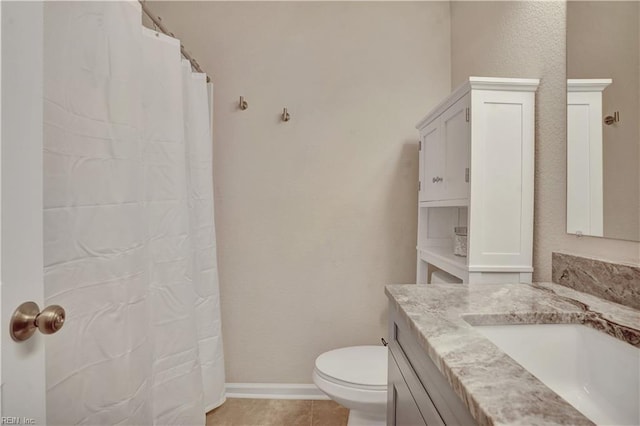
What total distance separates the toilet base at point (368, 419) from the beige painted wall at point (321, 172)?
0.55 metres

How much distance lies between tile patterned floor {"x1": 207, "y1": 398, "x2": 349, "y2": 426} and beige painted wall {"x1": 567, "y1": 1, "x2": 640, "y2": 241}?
1.53m

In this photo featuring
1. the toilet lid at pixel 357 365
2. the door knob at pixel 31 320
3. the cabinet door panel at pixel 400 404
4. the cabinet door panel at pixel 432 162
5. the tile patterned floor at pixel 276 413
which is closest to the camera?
the door knob at pixel 31 320

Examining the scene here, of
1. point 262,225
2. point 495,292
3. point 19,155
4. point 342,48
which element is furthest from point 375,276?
point 19,155

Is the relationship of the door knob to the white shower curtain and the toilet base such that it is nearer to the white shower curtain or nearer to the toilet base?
the white shower curtain

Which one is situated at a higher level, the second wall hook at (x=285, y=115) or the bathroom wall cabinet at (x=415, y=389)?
the second wall hook at (x=285, y=115)

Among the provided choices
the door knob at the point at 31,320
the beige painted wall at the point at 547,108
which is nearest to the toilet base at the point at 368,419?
the beige painted wall at the point at 547,108

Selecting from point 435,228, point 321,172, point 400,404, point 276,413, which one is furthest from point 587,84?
point 276,413

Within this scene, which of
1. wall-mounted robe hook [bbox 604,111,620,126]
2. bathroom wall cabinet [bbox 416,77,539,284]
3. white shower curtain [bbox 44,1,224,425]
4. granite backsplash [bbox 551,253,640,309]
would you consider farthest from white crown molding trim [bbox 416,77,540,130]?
white shower curtain [bbox 44,1,224,425]

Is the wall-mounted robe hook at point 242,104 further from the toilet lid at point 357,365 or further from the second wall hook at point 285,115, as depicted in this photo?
the toilet lid at point 357,365

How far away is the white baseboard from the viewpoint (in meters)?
1.94

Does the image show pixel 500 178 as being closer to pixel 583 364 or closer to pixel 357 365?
pixel 583 364

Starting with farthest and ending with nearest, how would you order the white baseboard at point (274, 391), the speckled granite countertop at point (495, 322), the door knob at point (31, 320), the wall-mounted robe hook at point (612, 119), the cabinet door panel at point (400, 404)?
the white baseboard at point (274, 391) < the wall-mounted robe hook at point (612, 119) < the cabinet door panel at point (400, 404) < the door knob at point (31, 320) < the speckled granite countertop at point (495, 322)

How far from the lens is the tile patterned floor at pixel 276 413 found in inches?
67.9

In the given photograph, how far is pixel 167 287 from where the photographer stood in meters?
1.30
